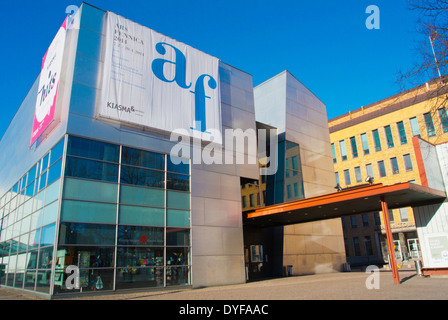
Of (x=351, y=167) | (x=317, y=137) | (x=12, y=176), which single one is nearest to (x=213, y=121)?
(x=317, y=137)

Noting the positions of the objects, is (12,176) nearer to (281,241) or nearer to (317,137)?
(281,241)

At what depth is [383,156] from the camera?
46.6m

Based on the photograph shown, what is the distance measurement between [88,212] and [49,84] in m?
8.60

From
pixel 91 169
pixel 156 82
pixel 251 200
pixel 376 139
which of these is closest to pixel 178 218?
pixel 91 169

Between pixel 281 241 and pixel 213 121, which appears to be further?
pixel 281 241

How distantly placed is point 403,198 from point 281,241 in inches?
414

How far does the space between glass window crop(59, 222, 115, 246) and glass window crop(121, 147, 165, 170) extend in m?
3.50

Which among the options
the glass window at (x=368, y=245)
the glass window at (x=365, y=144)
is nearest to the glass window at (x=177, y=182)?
the glass window at (x=365, y=144)

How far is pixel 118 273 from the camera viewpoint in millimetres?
15508

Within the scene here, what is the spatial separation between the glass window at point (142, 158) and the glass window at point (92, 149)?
0.48 m

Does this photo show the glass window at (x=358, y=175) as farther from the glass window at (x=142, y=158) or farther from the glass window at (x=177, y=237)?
the glass window at (x=142, y=158)

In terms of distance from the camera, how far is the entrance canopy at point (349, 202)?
53.7ft

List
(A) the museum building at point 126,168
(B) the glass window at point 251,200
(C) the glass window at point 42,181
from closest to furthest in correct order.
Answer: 1. (A) the museum building at point 126,168
2. (C) the glass window at point 42,181
3. (B) the glass window at point 251,200
